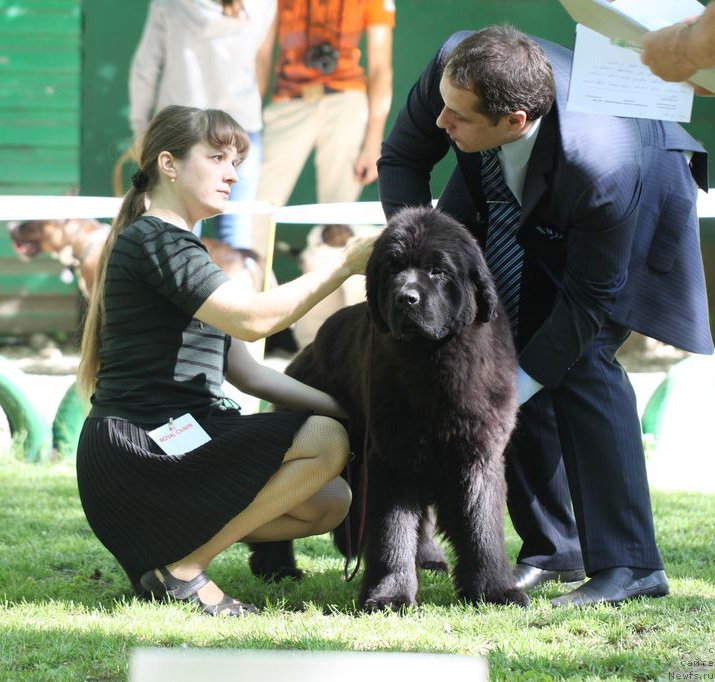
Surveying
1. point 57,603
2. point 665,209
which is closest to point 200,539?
point 57,603

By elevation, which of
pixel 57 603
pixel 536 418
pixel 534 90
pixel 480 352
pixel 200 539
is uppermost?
pixel 534 90

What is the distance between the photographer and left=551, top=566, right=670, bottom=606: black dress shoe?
338 centimetres

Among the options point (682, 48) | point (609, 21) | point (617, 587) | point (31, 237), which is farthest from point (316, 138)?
point (682, 48)

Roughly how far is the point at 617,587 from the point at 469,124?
1.48 meters

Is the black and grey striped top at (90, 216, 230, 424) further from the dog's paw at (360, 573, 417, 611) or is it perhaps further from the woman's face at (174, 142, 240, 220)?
the dog's paw at (360, 573, 417, 611)

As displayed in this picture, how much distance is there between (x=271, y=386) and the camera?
3.71 metres

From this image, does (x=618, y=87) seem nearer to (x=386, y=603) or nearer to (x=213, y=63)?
(x=386, y=603)

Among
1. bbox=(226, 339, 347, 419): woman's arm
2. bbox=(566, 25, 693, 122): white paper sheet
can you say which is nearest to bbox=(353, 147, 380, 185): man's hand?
bbox=(226, 339, 347, 419): woman's arm

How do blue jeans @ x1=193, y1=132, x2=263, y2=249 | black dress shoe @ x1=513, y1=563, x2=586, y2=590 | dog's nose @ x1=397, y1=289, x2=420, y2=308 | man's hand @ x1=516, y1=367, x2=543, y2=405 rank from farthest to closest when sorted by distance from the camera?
blue jeans @ x1=193, y1=132, x2=263, y2=249 < black dress shoe @ x1=513, y1=563, x2=586, y2=590 < man's hand @ x1=516, y1=367, x2=543, y2=405 < dog's nose @ x1=397, y1=289, x2=420, y2=308

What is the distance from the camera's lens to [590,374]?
351 cm

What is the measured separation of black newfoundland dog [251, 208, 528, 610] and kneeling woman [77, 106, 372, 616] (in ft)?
0.59

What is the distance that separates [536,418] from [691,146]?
1.02m

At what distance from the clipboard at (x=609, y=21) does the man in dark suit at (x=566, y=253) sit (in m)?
0.87

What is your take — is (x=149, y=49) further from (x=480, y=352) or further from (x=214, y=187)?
(x=480, y=352)
